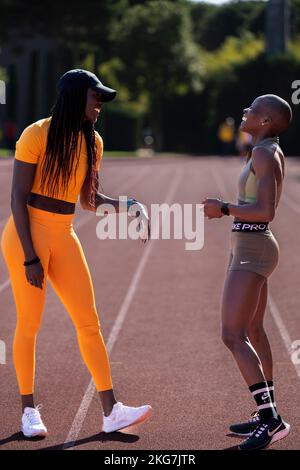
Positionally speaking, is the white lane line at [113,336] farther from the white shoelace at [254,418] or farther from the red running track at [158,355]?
the white shoelace at [254,418]

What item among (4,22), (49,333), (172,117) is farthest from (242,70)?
(49,333)

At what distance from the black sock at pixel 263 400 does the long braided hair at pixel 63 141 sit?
1440mm

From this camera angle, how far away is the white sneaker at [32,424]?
5156 mm

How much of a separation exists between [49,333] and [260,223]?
3566mm

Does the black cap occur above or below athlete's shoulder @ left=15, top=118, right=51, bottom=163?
above

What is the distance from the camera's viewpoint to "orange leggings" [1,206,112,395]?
5.18 metres

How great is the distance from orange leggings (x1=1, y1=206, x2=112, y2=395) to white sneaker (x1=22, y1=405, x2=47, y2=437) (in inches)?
4.5

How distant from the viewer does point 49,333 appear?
8.24 m

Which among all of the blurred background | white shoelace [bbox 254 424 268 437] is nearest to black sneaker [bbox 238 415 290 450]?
white shoelace [bbox 254 424 268 437]

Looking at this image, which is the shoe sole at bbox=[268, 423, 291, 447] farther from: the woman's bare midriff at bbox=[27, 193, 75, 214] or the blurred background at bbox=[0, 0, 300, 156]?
the blurred background at bbox=[0, 0, 300, 156]

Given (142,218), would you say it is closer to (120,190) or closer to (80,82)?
(80,82)
